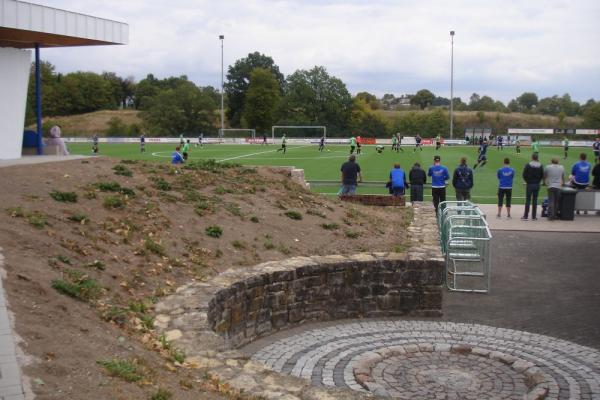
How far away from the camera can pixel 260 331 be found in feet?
31.4

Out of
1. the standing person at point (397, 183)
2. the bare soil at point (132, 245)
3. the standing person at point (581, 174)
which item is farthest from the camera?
the standing person at point (581, 174)

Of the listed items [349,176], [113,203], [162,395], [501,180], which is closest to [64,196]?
[113,203]

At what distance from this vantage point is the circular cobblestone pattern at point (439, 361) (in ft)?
24.9

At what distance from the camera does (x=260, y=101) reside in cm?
9850

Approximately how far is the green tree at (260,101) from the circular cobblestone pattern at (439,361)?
293ft

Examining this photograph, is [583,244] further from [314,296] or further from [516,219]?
[314,296]

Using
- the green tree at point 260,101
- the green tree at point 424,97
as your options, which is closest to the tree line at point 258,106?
the green tree at point 260,101

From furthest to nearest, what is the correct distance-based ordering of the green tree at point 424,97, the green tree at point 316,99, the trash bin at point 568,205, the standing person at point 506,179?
the green tree at point 424,97 < the green tree at point 316,99 < the trash bin at point 568,205 < the standing person at point 506,179

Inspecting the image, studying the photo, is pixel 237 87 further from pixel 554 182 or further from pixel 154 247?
pixel 154 247

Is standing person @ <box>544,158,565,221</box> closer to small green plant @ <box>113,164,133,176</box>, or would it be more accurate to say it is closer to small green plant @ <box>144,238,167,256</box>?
small green plant @ <box>113,164,133,176</box>

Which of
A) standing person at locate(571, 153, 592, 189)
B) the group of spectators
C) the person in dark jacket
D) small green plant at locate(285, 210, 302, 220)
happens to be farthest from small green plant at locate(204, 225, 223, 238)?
standing person at locate(571, 153, 592, 189)

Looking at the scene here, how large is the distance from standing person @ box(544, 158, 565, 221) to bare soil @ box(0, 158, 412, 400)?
205 inches

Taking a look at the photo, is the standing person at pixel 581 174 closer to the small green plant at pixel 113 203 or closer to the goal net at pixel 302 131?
the small green plant at pixel 113 203

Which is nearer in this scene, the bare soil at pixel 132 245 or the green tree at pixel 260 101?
the bare soil at pixel 132 245
